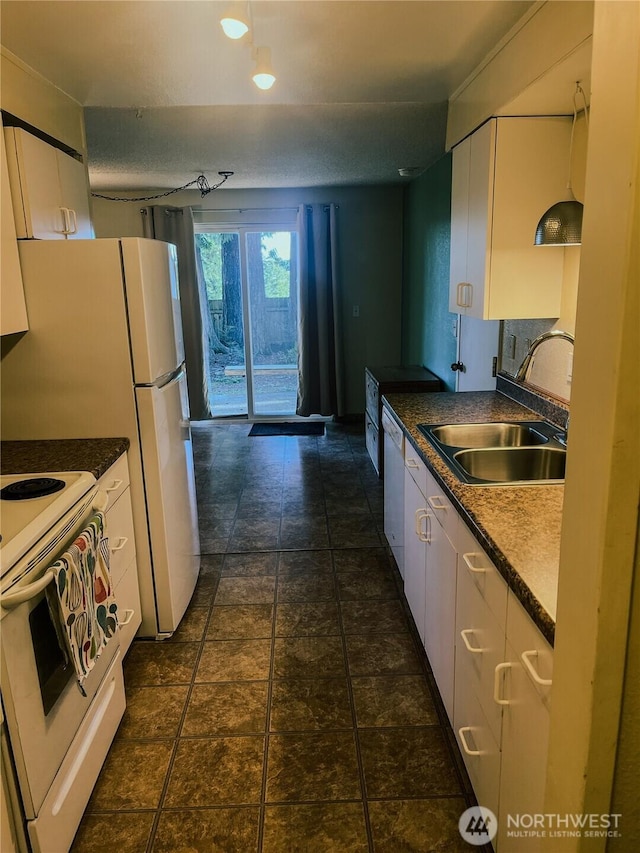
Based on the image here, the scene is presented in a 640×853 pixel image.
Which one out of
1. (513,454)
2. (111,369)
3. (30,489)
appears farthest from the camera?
(111,369)

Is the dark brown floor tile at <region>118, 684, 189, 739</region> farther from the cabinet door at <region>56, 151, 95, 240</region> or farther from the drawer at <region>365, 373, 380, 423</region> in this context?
the drawer at <region>365, 373, 380, 423</region>

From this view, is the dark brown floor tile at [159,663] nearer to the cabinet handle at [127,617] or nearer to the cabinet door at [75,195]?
the cabinet handle at [127,617]

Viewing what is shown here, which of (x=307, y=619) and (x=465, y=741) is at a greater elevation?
(x=465, y=741)

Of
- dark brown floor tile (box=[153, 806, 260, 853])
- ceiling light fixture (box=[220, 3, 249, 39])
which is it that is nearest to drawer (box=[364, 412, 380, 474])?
dark brown floor tile (box=[153, 806, 260, 853])

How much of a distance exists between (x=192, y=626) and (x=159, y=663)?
11.3 inches

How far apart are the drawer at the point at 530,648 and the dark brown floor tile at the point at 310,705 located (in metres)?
1.06

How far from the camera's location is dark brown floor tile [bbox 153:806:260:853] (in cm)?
164

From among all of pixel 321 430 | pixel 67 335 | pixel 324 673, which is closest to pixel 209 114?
pixel 67 335

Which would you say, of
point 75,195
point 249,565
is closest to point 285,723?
point 249,565

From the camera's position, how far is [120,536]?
2.31 m

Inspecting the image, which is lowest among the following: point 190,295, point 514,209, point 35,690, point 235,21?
point 35,690

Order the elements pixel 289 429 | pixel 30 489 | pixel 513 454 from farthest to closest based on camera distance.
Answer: pixel 289 429 < pixel 513 454 < pixel 30 489

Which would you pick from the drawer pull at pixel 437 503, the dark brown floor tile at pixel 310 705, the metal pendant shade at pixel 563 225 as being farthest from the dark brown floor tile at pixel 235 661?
the metal pendant shade at pixel 563 225

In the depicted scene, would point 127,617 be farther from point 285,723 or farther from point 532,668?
point 532,668
